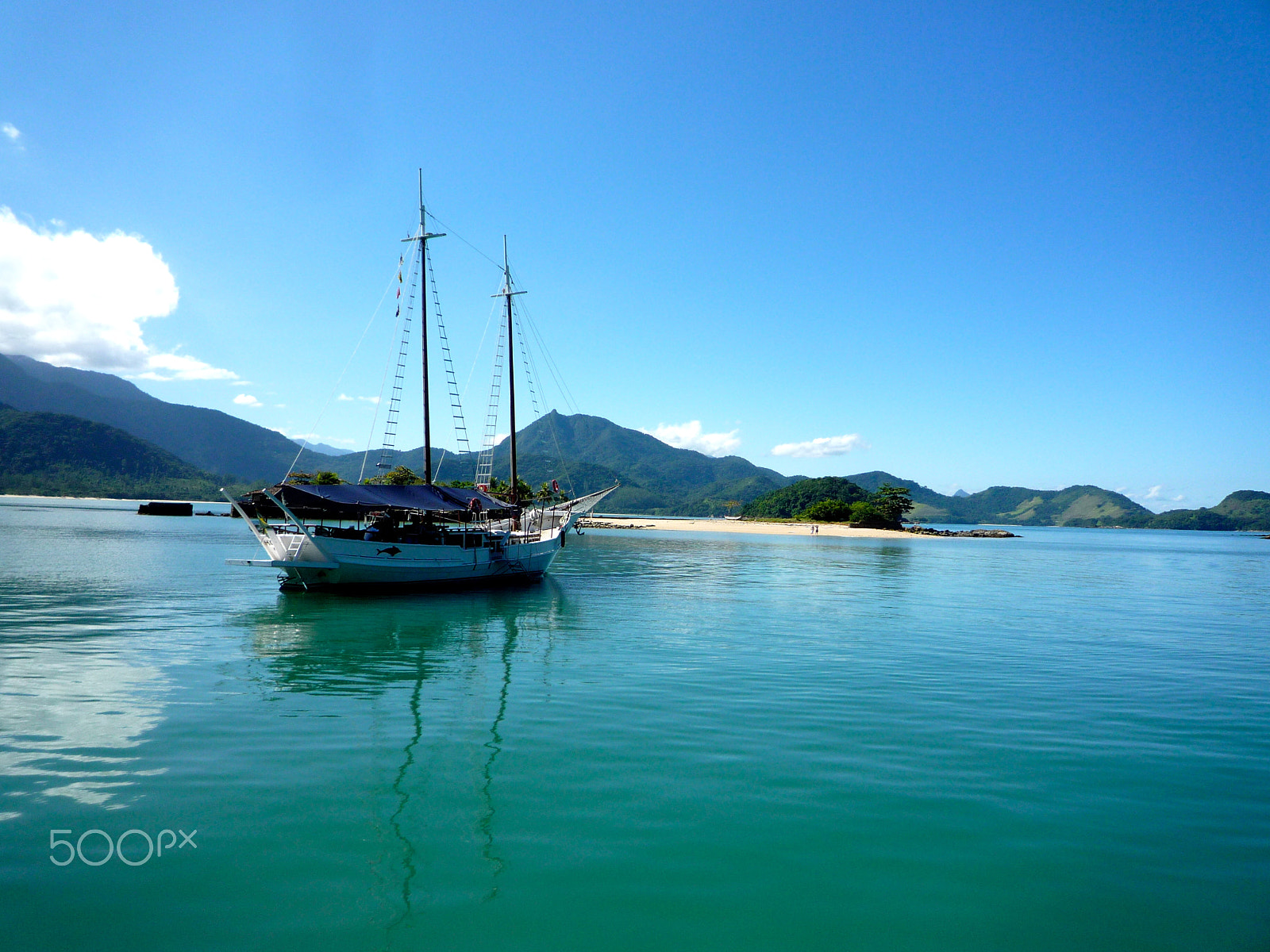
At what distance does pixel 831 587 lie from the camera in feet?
132

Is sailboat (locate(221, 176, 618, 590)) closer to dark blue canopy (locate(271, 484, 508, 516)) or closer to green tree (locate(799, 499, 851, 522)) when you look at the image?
dark blue canopy (locate(271, 484, 508, 516))

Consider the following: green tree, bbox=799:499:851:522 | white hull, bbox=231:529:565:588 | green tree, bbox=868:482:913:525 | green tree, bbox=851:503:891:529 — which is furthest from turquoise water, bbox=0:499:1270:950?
green tree, bbox=799:499:851:522

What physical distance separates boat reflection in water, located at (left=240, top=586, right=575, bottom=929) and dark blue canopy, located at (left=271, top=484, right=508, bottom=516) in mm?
4444

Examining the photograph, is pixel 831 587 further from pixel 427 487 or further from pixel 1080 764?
pixel 1080 764

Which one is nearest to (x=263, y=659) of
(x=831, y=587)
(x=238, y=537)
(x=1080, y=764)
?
(x=1080, y=764)

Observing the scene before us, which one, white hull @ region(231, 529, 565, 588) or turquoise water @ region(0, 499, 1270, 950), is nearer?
turquoise water @ region(0, 499, 1270, 950)

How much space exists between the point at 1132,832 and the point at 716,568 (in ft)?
146

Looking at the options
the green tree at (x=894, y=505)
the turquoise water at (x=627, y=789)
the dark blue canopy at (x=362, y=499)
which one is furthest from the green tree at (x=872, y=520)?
the turquoise water at (x=627, y=789)

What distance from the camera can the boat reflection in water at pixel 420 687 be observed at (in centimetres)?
806

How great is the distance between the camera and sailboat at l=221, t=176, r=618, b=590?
31844 mm
